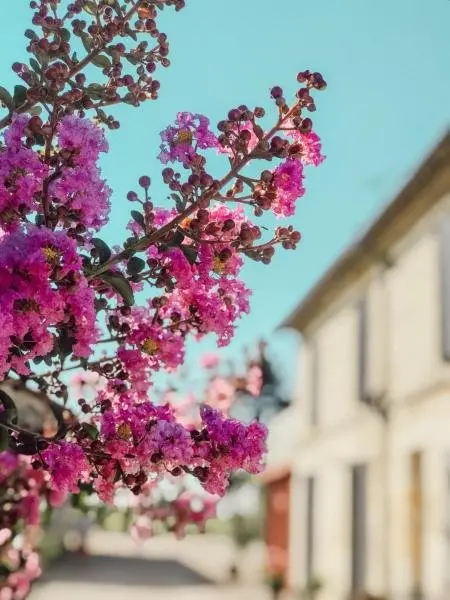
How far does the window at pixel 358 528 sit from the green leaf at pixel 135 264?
10.4 m

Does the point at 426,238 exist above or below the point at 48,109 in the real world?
A: above

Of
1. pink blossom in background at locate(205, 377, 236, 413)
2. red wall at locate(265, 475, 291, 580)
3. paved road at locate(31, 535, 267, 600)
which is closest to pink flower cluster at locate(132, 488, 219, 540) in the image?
pink blossom in background at locate(205, 377, 236, 413)

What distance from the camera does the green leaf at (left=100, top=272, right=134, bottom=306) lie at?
8.20 ft

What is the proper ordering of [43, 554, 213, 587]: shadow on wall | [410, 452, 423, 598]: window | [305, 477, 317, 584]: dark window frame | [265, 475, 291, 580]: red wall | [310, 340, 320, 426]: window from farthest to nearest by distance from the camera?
[43, 554, 213, 587]: shadow on wall
[265, 475, 291, 580]: red wall
[310, 340, 320, 426]: window
[305, 477, 317, 584]: dark window frame
[410, 452, 423, 598]: window

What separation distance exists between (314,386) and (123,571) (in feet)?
43.6

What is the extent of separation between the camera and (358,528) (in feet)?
42.3

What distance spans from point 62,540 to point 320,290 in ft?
57.3

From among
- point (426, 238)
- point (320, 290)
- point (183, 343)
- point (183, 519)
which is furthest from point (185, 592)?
point (183, 343)

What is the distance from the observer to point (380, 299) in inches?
→ 490

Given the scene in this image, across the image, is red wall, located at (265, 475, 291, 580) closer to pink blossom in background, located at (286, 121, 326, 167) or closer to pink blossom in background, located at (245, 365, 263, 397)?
pink blossom in background, located at (245, 365, 263, 397)

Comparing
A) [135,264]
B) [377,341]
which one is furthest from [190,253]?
[377,341]

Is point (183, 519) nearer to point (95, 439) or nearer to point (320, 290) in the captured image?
point (95, 439)

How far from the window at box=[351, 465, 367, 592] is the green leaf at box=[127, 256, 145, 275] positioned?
1036cm

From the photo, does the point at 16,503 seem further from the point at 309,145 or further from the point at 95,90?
the point at 309,145
